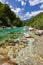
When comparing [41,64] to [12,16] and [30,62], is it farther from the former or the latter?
[12,16]

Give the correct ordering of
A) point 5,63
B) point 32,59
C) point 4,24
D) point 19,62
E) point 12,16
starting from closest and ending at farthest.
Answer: point 5,63, point 19,62, point 32,59, point 4,24, point 12,16

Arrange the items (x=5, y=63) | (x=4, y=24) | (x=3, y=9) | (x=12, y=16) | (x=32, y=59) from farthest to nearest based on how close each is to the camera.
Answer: (x=12, y=16), (x=3, y=9), (x=4, y=24), (x=32, y=59), (x=5, y=63)

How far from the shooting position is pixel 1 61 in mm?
17438

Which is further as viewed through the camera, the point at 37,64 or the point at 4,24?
the point at 4,24

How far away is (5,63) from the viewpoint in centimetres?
1655

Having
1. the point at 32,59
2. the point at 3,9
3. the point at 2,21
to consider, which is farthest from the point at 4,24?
the point at 32,59

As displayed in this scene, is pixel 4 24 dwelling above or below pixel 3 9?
below

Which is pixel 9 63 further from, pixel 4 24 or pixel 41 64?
pixel 4 24

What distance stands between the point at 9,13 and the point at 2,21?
3645cm

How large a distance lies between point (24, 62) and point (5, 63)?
2483mm

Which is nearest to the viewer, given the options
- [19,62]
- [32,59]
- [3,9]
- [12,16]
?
[19,62]

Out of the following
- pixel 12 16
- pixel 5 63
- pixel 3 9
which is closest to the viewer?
pixel 5 63

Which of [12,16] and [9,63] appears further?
[12,16]

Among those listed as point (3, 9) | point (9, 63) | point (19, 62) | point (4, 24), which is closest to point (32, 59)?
point (19, 62)
